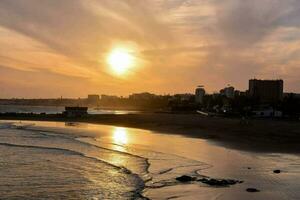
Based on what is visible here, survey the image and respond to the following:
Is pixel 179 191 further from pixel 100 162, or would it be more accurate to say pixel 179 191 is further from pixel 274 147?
pixel 274 147

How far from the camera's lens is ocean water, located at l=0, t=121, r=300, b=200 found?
16906 millimetres

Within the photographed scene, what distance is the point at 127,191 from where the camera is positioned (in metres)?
17.7

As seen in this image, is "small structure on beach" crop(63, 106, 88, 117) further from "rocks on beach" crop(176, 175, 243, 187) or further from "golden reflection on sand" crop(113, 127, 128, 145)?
"rocks on beach" crop(176, 175, 243, 187)

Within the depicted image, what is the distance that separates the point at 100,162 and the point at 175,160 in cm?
433

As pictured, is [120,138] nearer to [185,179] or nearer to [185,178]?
[185,178]

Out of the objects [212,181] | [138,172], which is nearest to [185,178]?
[212,181]

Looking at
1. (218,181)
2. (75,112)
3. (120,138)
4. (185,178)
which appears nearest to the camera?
(218,181)

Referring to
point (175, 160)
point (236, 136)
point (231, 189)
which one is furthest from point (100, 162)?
point (236, 136)

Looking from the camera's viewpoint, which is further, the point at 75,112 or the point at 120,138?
the point at 75,112

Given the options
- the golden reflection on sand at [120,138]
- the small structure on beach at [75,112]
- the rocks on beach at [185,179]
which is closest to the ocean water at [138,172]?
the rocks on beach at [185,179]

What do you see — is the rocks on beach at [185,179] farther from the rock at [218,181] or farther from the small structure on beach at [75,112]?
the small structure on beach at [75,112]

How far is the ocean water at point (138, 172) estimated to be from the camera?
16.9 m

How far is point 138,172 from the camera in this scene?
2247 centimetres

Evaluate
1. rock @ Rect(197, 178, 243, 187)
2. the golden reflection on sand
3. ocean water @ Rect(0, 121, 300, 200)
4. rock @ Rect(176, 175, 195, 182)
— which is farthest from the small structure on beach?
rock @ Rect(197, 178, 243, 187)
